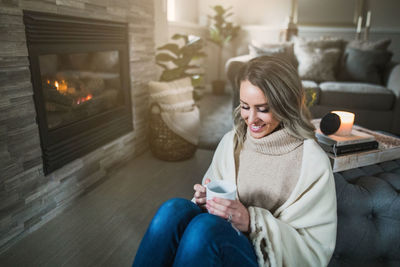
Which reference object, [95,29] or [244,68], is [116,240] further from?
[95,29]

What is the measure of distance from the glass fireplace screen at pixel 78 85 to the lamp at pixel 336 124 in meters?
1.35

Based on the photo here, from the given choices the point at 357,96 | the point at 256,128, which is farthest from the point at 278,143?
the point at 357,96

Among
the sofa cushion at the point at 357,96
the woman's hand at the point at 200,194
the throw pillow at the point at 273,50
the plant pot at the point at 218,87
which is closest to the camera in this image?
the woman's hand at the point at 200,194

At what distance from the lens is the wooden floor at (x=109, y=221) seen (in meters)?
1.33

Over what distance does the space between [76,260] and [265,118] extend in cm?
100

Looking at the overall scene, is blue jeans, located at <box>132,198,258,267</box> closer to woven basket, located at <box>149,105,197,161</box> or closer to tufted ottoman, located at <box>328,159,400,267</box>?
tufted ottoman, located at <box>328,159,400,267</box>

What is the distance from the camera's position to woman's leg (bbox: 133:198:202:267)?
0.87 metres

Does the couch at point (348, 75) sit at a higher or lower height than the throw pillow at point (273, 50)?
lower

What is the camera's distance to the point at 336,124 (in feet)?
4.55

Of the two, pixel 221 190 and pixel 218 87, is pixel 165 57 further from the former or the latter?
pixel 218 87

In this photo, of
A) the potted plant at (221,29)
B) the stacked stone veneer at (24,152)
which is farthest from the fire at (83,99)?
the potted plant at (221,29)

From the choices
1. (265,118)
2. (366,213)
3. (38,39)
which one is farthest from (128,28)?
(366,213)

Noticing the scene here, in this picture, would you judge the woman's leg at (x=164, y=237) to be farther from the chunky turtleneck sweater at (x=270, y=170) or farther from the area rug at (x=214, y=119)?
the area rug at (x=214, y=119)

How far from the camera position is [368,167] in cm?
135
